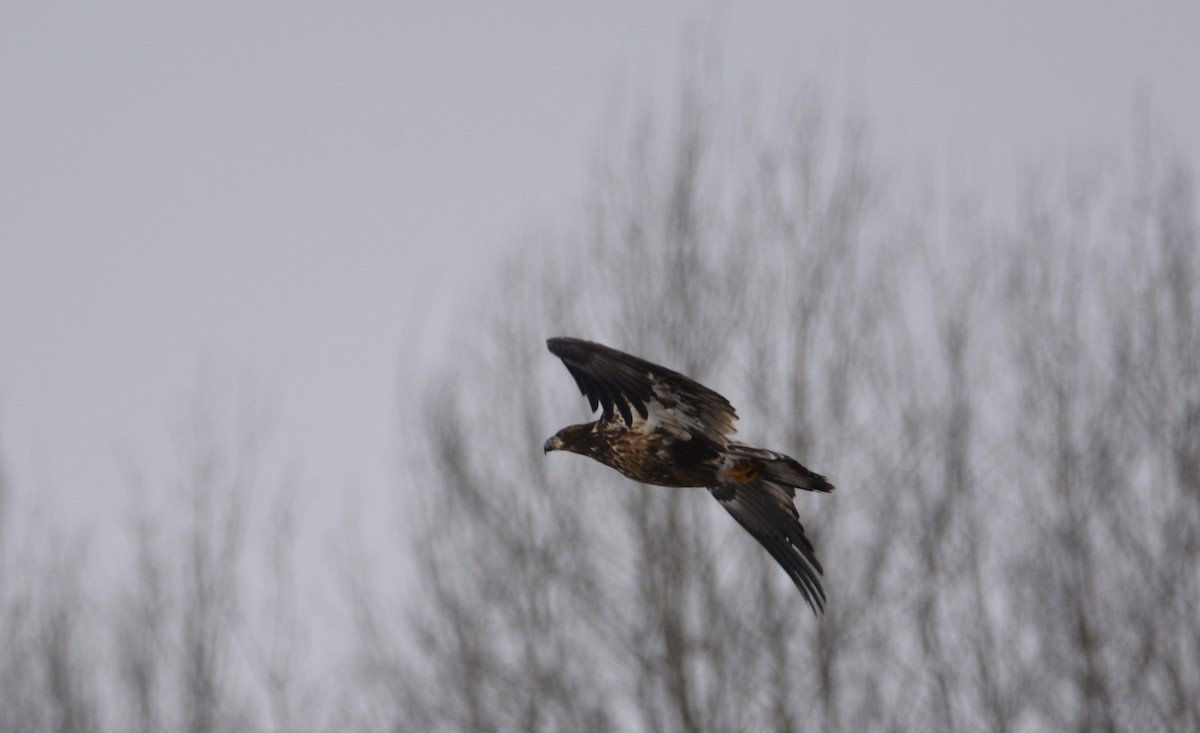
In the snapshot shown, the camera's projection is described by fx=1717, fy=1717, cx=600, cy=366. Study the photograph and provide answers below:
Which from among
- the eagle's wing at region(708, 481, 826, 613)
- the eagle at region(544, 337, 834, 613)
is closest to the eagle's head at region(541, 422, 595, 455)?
the eagle at region(544, 337, 834, 613)

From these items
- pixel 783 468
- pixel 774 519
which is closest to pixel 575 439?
pixel 783 468

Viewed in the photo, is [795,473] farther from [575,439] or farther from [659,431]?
[575,439]

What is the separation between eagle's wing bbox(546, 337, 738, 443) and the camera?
21.2ft

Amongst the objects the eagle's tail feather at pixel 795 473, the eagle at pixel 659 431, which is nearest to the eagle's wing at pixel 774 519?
the eagle at pixel 659 431

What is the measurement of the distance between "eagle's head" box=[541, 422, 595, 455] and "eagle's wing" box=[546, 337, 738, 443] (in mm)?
241

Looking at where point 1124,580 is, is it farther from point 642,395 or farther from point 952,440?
point 642,395

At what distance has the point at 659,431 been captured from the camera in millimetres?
6734

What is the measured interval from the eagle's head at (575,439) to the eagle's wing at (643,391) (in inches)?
9.5

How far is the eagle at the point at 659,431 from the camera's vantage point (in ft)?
21.3

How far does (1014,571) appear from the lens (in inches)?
495

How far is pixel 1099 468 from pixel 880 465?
5.34 feet

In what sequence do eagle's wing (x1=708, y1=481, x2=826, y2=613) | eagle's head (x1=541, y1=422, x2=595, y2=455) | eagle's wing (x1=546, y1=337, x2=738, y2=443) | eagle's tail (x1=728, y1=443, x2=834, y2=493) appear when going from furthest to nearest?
1. eagle's wing (x1=708, y1=481, x2=826, y2=613)
2. eagle's head (x1=541, y1=422, x2=595, y2=455)
3. eagle's tail (x1=728, y1=443, x2=834, y2=493)
4. eagle's wing (x1=546, y1=337, x2=738, y2=443)

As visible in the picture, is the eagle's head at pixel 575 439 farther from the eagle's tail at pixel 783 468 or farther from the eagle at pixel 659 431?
the eagle's tail at pixel 783 468

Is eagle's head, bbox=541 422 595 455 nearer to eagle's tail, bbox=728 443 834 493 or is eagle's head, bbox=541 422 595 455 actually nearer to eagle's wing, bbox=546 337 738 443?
eagle's wing, bbox=546 337 738 443
